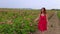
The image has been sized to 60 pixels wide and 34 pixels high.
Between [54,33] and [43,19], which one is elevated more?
[43,19]

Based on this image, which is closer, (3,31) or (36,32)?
(3,31)

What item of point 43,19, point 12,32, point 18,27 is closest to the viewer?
point 43,19

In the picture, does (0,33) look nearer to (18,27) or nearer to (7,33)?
(7,33)

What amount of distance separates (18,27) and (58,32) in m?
2.52

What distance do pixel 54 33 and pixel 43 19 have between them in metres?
3.28

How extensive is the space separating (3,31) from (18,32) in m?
0.81

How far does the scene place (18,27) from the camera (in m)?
15.9

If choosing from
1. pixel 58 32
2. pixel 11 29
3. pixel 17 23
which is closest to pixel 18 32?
pixel 11 29

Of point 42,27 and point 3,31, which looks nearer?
point 42,27

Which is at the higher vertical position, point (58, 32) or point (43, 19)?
point (43, 19)

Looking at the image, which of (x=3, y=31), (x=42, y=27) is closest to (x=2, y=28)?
(x=3, y=31)

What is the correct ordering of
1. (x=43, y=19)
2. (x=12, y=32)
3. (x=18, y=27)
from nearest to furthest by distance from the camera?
(x=43, y=19) < (x=12, y=32) < (x=18, y=27)

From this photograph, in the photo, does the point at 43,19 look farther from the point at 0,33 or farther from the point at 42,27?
the point at 0,33

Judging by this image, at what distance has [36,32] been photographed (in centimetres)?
1673
